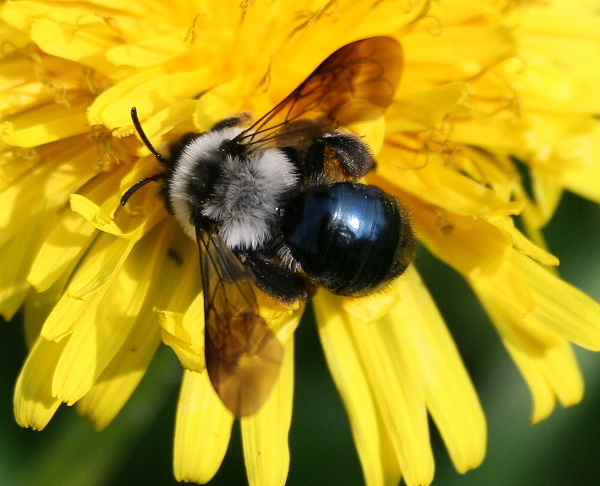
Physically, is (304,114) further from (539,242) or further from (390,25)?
(539,242)

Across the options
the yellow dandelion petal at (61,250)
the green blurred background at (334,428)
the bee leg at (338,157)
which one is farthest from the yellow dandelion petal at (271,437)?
the yellow dandelion petal at (61,250)

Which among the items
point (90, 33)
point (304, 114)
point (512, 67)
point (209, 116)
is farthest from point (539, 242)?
point (90, 33)

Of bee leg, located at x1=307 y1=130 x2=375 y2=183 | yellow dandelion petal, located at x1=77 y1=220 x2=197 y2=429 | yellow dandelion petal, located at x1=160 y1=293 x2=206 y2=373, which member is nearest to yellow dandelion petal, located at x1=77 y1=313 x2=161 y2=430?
yellow dandelion petal, located at x1=77 y1=220 x2=197 y2=429

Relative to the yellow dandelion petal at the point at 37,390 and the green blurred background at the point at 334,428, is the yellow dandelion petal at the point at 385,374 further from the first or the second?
the yellow dandelion petal at the point at 37,390

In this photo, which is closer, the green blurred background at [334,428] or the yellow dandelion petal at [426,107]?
the yellow dandelion petal at [426,107]

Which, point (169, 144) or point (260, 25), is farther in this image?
point (260, 25)

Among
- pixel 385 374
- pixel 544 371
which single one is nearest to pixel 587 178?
pixel 544 371

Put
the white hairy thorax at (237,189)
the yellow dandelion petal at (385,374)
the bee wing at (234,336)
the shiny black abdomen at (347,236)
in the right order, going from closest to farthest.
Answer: the bee wing at (234,336) < the shiny black abdomen at (347,236) < the white hairy thorax at (237,189) < the yellow dandelion petal at (385,374)
